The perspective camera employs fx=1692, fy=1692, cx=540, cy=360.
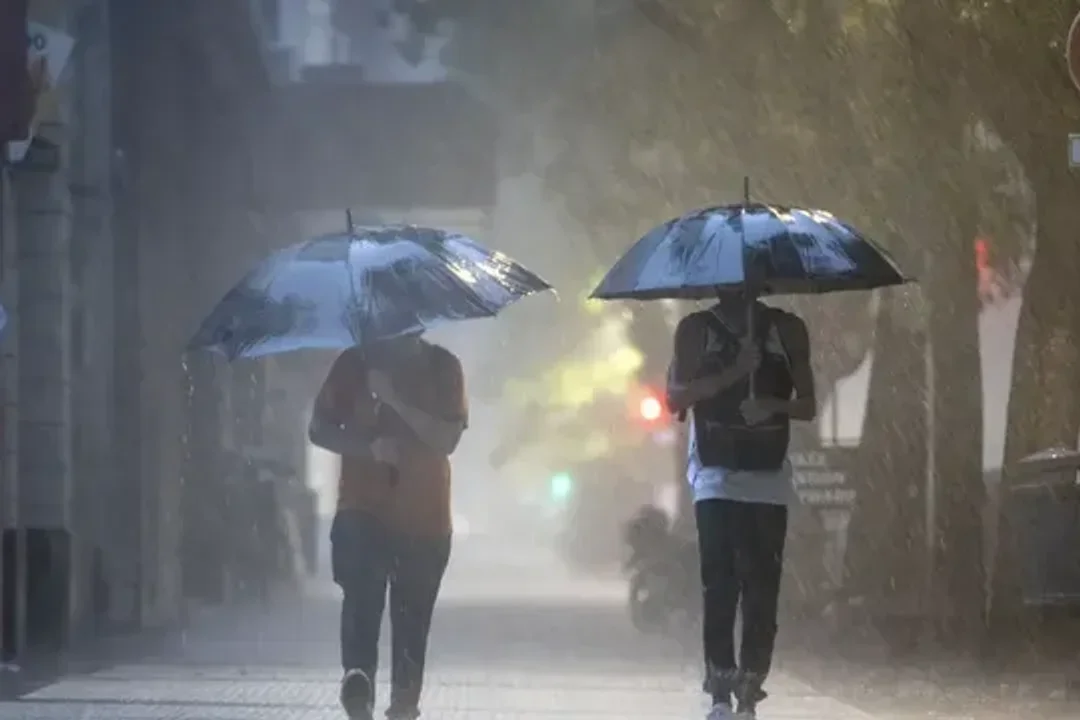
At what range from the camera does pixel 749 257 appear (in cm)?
582

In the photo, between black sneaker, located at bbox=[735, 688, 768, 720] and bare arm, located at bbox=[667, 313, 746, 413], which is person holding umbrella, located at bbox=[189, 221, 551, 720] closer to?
bare arm, located at bbox=[667, 313, 746, 413]

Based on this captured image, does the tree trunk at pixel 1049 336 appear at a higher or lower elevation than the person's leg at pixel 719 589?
higher

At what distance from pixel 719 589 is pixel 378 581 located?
119 cm

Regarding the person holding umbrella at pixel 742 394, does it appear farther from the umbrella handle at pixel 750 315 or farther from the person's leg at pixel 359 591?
the person's leg at pixel 359 591

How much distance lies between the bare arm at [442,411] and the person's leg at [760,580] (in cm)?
105

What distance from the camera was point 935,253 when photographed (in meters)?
9.39

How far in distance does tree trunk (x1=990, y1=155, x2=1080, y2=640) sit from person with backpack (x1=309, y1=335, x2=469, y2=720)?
4.37 meters

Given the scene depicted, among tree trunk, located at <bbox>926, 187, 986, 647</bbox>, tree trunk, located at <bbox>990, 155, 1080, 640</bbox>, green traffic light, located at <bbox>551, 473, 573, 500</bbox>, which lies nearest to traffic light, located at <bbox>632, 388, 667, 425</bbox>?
green traffic light, located at <bbox>551, 473, 573, 500</bbox>

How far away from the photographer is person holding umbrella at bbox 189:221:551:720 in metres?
5.77

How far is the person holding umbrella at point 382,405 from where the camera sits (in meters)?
5.77

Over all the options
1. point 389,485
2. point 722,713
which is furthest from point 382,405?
point 722,713

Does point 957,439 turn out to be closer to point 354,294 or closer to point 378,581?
point 378,581

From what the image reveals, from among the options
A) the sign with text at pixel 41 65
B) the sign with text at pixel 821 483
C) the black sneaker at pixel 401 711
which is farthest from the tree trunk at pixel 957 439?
the sign with text at pixel 41 65

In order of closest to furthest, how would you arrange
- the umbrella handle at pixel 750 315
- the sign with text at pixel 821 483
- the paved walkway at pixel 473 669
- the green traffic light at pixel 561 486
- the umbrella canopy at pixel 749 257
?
the umbrella canopy at pixel 749 257 → the umbrella handle at pixel 750 315 → the paved walkway at pixel 473 669 → the green traffic light at pixel 561 486 → the sign with text at pixel 821 483
